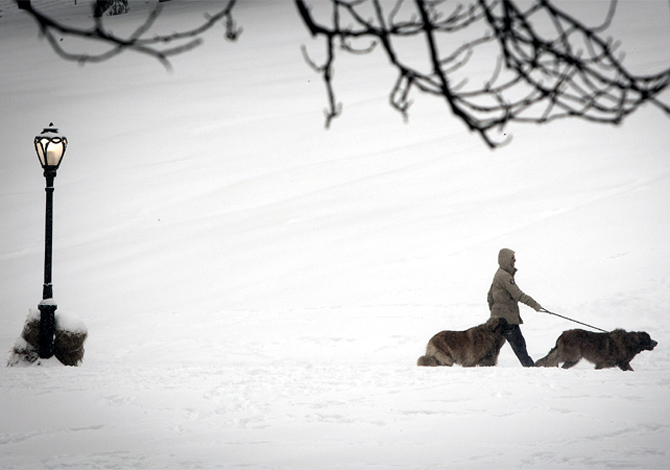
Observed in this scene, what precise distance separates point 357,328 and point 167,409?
16.8 ft

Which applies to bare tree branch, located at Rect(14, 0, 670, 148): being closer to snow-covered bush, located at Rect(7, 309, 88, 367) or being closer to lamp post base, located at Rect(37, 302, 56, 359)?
lamp post base, located at Rect(37, 302, 56, 359)

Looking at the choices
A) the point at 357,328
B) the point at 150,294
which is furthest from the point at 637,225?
the point at 150,294

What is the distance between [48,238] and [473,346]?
6024mm

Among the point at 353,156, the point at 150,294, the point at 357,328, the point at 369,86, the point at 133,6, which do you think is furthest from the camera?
the point at 133,6

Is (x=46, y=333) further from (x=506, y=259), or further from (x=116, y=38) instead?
(x=116, y=38)

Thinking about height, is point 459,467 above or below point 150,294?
below

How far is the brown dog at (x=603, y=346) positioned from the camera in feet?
26.9

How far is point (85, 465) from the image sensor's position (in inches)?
224

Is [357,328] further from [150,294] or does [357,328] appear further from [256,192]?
[256,192]

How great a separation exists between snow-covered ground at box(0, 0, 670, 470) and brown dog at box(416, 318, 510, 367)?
Result: 36 centimetres

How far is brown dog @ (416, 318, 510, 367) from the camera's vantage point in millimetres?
8414

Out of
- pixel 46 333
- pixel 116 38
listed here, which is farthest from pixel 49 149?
pixel 116 38

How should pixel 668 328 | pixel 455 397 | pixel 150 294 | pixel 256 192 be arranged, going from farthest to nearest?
pixel 256 192
pixel 150 294
pixel 668 328
pixel 455 397

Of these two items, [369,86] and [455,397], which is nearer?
[455,397]
